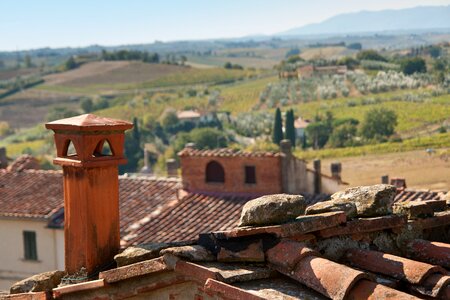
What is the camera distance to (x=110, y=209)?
645 cm

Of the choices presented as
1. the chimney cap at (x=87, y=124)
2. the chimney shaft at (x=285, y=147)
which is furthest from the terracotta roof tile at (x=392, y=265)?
the chimney shaft at (x=285, y=147)

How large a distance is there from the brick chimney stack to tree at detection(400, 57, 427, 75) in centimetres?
4307

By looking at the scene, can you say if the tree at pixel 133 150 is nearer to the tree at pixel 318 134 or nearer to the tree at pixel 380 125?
the tree at pixel 318 134

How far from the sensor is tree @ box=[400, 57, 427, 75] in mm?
49191

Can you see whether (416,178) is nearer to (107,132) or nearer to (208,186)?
(208,186)

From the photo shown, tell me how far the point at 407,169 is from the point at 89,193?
2662 centimetres

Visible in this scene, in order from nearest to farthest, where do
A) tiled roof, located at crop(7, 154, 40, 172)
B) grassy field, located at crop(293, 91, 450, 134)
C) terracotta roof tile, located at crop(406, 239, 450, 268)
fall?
terracotta roof tile, located at crop(406, 239, 450, 268), tiled roof, located at crop(7, 154, 40, 172), grassy field, located at crop(293, 91, 450, 134)

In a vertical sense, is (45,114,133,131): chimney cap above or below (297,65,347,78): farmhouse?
above

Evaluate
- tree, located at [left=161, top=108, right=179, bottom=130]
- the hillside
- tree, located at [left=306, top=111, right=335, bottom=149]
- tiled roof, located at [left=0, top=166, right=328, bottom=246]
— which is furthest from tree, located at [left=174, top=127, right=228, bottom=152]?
the hillside

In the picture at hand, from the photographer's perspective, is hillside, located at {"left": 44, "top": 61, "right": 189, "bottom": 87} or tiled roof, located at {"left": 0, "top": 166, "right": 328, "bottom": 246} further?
hillside, located at {"left": 44, "top": 61, "right": 189, "bottom": 87}

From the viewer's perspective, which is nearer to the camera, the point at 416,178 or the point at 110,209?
the point at 110,209

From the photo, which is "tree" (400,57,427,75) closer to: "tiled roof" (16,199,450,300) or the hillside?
"tiled roof" (16,199,450,300)

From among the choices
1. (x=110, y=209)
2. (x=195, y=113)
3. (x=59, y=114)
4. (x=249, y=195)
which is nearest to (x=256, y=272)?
(x=110, y=209)

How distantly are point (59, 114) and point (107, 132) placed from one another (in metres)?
101
